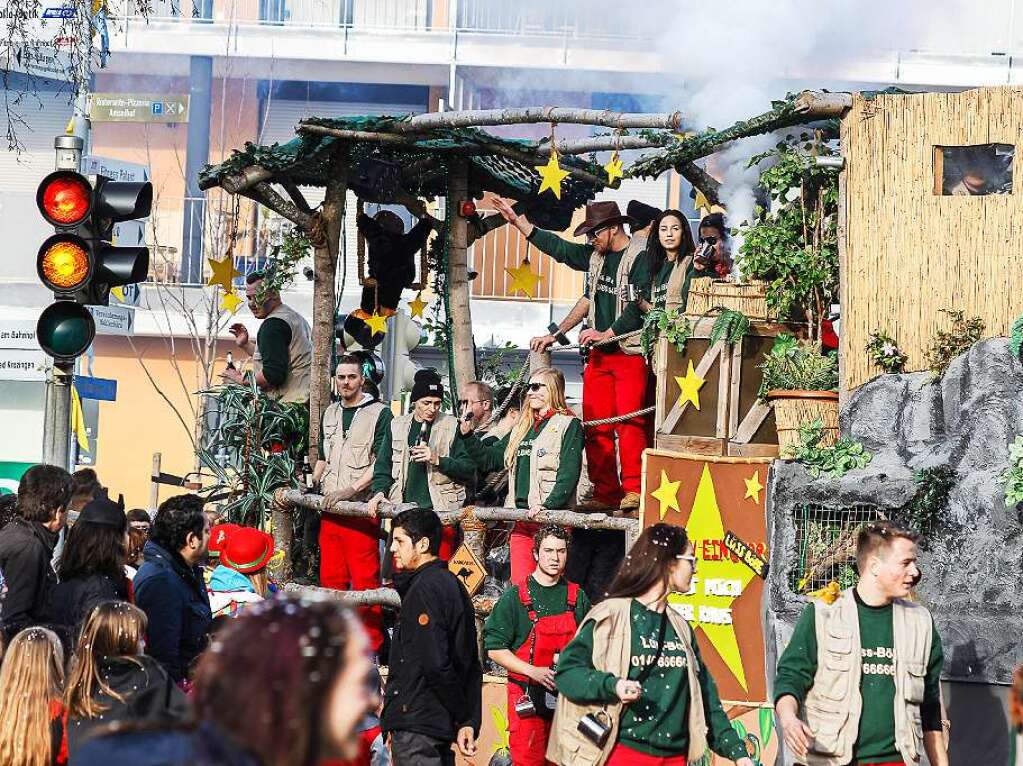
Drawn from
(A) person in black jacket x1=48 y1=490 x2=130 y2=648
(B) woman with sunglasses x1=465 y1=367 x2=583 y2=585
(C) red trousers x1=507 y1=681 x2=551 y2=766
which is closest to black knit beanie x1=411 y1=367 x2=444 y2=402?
(B) woman with sunglasses x1=465 y1=367 x2=583 y2=585

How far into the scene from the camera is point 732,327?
11391 millimetres

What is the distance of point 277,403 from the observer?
14266 mm

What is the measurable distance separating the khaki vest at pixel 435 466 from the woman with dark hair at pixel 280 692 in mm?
9741

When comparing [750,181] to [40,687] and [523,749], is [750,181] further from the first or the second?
[40,687]

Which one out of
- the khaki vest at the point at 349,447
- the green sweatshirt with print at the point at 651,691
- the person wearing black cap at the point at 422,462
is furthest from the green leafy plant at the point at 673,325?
the green sweatshirt with print at the point at 651,691

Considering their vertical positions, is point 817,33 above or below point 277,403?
above

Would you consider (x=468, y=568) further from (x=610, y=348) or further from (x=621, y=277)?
(x=621, y=277)

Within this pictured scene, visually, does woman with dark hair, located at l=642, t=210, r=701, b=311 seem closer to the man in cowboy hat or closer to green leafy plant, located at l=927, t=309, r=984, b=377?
the man in cowboy hat

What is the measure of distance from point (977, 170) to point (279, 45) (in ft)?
75.7

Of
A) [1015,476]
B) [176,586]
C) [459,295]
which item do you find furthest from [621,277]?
[176,586]

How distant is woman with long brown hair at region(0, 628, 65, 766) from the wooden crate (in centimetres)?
635

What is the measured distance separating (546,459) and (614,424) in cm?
96

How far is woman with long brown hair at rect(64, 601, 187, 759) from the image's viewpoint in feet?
18.3

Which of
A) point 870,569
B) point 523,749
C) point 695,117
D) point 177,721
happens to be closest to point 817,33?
A: point 695,117
